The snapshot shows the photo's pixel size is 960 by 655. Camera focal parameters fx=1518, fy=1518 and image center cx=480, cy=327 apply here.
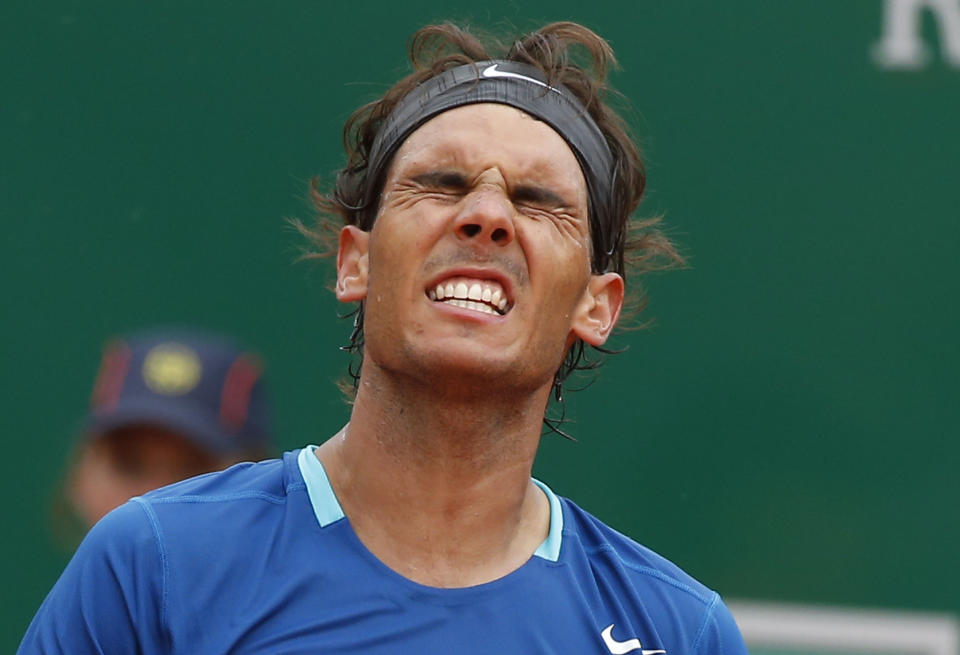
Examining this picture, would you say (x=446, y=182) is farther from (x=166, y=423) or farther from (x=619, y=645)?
(x=166, y=423)

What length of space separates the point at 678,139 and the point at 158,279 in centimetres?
114

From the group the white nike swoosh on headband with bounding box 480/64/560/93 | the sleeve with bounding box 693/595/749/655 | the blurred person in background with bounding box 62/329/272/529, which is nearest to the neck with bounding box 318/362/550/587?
the sleeve with bounding box 693/595/749/655

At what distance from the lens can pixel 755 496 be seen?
10.3 ft

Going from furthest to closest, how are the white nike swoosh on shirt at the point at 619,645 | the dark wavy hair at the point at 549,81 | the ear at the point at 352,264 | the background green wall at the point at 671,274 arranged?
the background green wall at the point at 671,274, the dark wavy hair at the point at 549,81, the ear at the point at 352,264, the white nike swoosh on shirt at the point at 619,645

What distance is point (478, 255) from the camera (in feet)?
6.87

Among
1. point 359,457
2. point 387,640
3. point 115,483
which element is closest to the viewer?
point 387,640

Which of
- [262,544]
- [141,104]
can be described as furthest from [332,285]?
[262,544]

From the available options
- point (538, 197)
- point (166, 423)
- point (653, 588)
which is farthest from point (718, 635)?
point (166, 423)

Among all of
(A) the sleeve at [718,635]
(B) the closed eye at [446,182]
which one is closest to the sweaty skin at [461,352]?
(B) the closed eye at [446,182]

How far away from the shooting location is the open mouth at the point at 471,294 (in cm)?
208

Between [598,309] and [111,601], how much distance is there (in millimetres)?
883

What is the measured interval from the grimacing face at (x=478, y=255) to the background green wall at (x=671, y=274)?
891 millimetres

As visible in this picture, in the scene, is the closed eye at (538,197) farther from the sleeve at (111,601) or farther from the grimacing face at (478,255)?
the sleeve at (111,601)

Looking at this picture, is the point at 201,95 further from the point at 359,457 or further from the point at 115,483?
the point at 359,457
